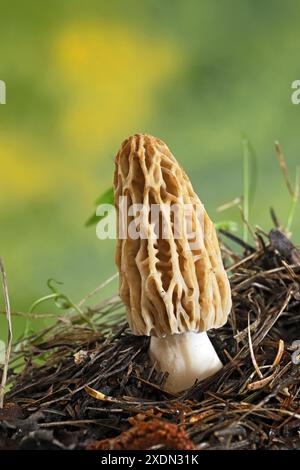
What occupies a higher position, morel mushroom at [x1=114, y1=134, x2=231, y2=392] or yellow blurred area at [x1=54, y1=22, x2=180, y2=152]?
yellow blurred area at [x1=54, y1=22, x2=180, y2=152]

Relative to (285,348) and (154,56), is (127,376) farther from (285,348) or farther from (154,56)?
(154,56)

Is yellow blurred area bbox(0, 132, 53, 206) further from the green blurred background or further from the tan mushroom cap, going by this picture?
the tan mushroom cap

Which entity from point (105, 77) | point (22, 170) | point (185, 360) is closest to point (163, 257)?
point (185, 360)


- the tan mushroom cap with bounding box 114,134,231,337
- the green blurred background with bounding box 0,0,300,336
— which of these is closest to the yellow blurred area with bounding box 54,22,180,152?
the green blurred background with bounding box 0,0,300,336

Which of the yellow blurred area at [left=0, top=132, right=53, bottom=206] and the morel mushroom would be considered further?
the yellow blurred area at [left=0, top=132, right=53, bottom=206]

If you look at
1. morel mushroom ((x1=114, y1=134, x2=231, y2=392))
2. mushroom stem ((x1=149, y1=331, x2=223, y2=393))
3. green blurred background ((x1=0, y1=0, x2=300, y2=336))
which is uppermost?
green blurred background ((x1=0, y1=0, x2=300, y2=336))

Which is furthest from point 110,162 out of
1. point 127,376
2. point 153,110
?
point 127,376

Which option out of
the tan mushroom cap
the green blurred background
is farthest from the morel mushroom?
the green blurred background

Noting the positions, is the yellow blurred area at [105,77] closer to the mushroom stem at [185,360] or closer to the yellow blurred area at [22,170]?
the yellow blurred area at [22,170]
